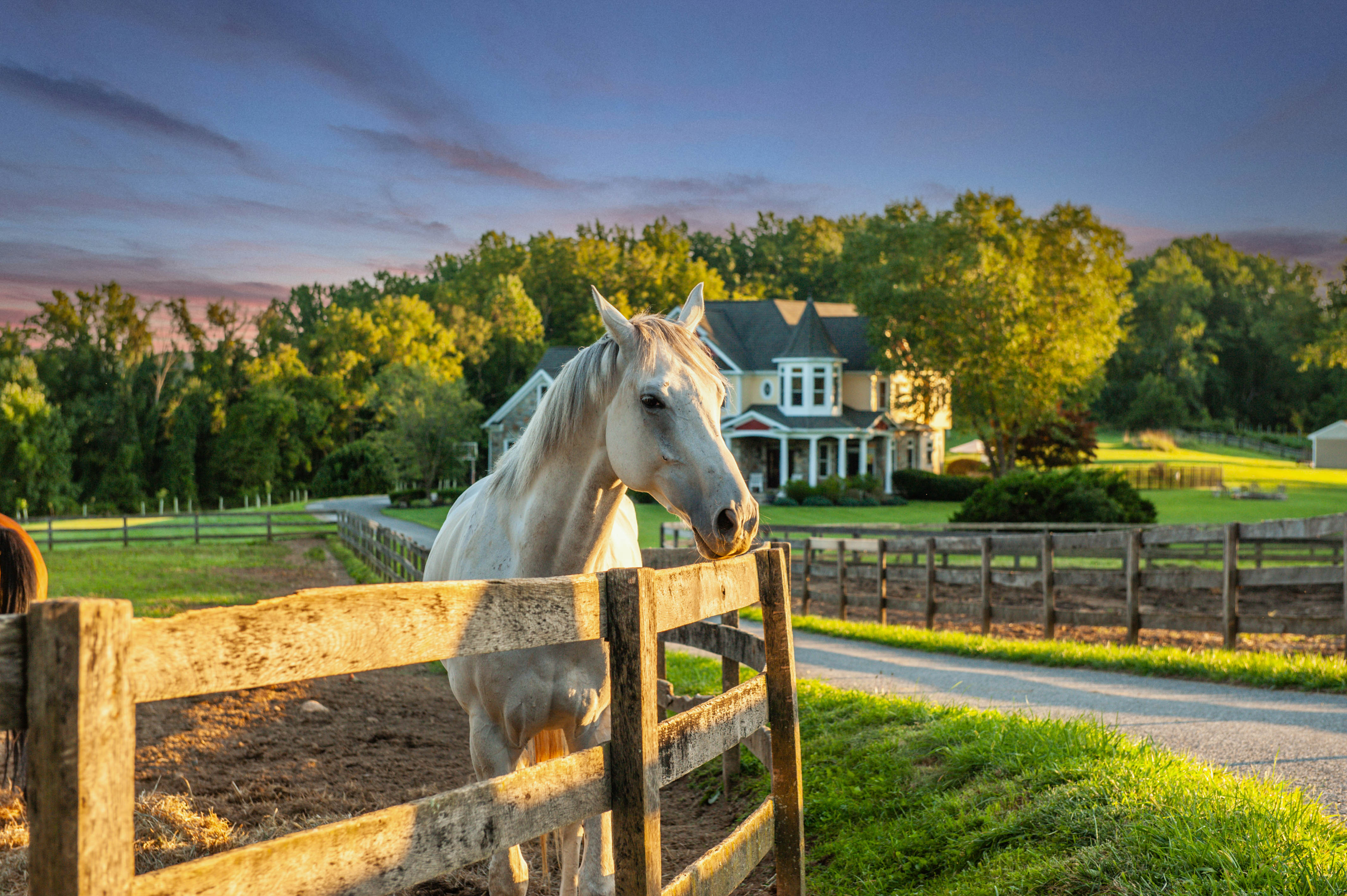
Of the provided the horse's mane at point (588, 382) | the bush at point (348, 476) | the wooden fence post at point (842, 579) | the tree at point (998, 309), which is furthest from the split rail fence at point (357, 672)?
the bush at point (348, 476)

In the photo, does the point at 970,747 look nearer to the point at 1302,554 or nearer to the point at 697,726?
the point at 697,726

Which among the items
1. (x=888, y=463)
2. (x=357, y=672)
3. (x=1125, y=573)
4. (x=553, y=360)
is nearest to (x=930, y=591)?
(x=1125, y=573)

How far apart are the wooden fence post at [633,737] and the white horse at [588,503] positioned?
19.8 inches

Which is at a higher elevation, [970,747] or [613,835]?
[613,835]

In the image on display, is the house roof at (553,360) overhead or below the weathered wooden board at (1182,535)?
overhead

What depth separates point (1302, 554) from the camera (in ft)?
46.7

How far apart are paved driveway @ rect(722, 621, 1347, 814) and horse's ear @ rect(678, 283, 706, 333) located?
3557 millimetres

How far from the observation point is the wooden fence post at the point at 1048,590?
10.9 m

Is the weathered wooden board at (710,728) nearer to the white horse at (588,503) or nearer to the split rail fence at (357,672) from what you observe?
the split rail fence at (357,672)

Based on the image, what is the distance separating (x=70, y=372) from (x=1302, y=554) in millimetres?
59661

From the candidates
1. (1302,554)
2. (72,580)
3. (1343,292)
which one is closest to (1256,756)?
(1302,554)

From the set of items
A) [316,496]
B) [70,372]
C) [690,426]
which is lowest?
[316,496]

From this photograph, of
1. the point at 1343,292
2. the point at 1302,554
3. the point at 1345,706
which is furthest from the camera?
the point at 1343,292

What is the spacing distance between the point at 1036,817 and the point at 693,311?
8.85ft
